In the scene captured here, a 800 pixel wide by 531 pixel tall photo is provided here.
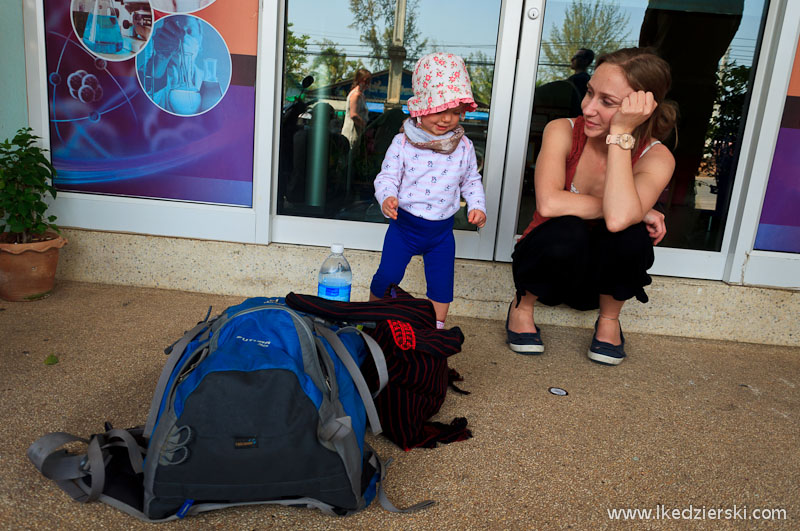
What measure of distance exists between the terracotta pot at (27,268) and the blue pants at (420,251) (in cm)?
165

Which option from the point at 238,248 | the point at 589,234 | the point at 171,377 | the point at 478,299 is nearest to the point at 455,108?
the point at 589,234

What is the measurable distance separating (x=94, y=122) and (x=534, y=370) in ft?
8.57

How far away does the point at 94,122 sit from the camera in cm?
313

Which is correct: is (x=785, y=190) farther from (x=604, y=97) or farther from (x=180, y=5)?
(x=180, y=5)

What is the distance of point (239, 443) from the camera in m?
1.42

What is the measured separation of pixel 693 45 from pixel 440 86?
160cm

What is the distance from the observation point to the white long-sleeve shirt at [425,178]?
260 centimetres

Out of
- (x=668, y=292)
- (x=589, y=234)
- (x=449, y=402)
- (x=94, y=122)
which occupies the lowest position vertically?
(x=449, y=402)

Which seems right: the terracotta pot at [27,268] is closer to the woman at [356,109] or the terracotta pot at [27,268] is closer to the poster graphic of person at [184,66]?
the poster graphic of person at [184,66]

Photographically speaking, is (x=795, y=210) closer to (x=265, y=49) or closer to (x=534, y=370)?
(x=534, y=370)

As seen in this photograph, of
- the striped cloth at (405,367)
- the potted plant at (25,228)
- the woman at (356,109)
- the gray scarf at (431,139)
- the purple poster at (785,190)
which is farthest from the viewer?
the woman at (356,109)

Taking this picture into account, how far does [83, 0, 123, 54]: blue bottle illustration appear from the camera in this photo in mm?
3002

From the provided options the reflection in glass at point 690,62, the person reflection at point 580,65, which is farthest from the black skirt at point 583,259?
the person reflection at point 580,65

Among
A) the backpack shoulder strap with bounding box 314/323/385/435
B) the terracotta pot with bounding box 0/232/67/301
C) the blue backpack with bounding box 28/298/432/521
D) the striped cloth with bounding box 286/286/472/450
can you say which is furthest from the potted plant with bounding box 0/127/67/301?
the backpack shoulder strap with bounding box 314/323/385/435
